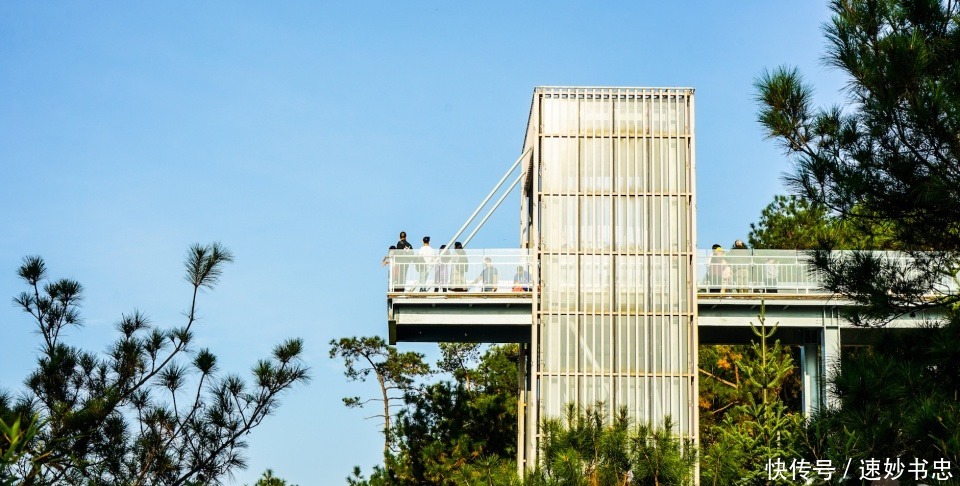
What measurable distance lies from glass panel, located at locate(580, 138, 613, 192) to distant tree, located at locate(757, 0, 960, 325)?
854cm

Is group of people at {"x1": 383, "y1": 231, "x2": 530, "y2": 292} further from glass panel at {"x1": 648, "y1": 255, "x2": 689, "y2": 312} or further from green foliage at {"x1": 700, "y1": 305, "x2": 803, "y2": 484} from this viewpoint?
green foliage at {"x1": 700, "y1": 305, "x2": 803, "y2": 484}

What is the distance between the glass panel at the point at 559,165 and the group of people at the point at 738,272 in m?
3.00

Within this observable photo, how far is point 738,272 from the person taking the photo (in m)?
24.5

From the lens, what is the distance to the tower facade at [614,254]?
23766 millimetres

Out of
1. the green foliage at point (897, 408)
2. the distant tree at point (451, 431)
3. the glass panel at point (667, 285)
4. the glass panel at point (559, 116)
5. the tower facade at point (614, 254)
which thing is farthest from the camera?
the distant tree at point (451, 431)

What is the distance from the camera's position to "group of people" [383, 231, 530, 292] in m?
24.2

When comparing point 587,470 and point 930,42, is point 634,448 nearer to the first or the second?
point 587,470

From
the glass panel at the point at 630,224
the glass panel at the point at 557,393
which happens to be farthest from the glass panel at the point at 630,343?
the glass panel at the point at 630,224

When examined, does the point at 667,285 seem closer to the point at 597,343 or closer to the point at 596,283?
the point at 596,283

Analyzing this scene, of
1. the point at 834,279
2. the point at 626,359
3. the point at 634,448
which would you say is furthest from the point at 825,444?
the point at 626,359

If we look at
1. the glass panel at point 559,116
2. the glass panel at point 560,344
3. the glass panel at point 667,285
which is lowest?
the glass panel at point 560,344

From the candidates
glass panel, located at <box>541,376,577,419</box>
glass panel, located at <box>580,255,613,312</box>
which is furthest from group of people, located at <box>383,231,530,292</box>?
glass panel, located at <box>541,376,577,419</box>

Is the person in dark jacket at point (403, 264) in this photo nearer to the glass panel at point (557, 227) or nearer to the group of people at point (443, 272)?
the group of people at point (443, 272)

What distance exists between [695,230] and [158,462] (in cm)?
1131
